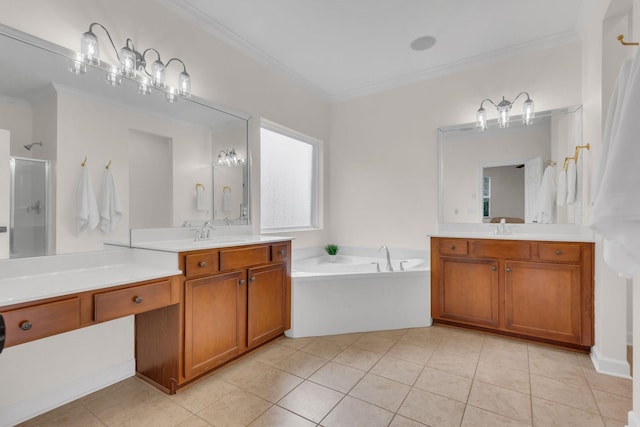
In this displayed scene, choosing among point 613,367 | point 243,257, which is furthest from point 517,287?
point 243,257

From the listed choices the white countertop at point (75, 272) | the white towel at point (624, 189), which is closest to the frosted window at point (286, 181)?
the white countertop at point (75, 272)

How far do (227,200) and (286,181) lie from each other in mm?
1056

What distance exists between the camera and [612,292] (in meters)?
2.01

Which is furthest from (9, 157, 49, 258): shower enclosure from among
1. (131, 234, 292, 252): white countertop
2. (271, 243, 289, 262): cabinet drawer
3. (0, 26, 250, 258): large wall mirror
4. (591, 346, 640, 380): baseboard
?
(591, 346, 640, 380): baseboard

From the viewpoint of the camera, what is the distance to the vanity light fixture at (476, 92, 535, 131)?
2703 millimetres

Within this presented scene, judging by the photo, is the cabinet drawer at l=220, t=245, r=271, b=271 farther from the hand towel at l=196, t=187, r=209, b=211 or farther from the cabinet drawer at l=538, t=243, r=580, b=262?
the cabinet drawer at l=538, t=243, r=580, b=262

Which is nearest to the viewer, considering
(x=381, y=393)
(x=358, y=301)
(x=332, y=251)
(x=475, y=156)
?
(x=381, y=393)

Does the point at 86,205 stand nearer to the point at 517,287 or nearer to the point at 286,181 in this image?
the point at 286,181

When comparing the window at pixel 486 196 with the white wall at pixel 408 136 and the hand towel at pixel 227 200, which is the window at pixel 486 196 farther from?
the hand towel at pixel 227 200

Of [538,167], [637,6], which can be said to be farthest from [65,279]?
[538,167]

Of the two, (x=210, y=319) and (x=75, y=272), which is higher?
(x=75, y=272)

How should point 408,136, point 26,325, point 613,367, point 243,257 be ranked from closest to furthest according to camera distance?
1. point 26,325
2. point 613,367
3. point 243,257
4. point 408,136

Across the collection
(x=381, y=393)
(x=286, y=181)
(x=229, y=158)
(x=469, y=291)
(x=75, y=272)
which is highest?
(x=229, y=158)

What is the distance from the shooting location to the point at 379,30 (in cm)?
256
